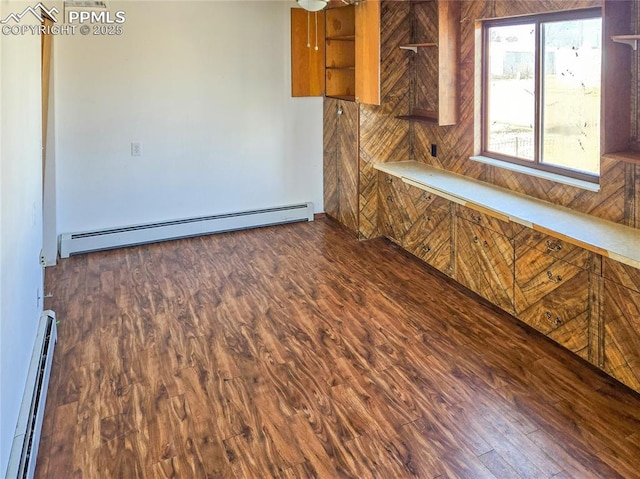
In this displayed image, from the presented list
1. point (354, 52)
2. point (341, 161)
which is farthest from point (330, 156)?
point (354, 52)

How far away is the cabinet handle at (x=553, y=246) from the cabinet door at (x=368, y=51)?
2.06m

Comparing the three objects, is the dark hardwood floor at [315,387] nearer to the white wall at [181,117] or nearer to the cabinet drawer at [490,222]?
the cabinet drawer at [490,222]

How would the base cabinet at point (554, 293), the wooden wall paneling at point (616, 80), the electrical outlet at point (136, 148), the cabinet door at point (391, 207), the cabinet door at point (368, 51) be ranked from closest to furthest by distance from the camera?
the wooden wall paneling at point (616, 80)
the base cabinet at point (554, 293)
the cabinet door at point (368, 51)
the cabinet door at point (391, 207)
the electrical outlet at point (136, 148)

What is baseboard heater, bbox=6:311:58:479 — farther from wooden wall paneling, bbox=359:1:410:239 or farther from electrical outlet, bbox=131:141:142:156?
wooden wall paneling, bbox=359:1:410:239

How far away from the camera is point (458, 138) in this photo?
4.33 metres

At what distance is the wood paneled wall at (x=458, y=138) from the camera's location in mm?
2969

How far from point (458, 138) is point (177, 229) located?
2953mm

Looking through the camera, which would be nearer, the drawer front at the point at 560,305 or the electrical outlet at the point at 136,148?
the drawer front at the point at 560,305

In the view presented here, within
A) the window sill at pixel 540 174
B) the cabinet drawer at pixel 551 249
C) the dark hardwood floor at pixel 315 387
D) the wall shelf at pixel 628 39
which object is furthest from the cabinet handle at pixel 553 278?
the wall shelf at pixel 628 39

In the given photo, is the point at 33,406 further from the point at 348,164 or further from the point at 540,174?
the point at 348,164

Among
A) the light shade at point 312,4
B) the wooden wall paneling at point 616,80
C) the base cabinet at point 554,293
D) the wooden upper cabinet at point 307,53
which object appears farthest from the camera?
the wooden upper cabinet at point 307,53

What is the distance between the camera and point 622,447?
2279 millimetres

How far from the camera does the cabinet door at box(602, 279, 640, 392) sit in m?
2.55

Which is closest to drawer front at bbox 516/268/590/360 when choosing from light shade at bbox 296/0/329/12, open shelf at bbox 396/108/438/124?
open shelf at bbox 396/108/438/124
